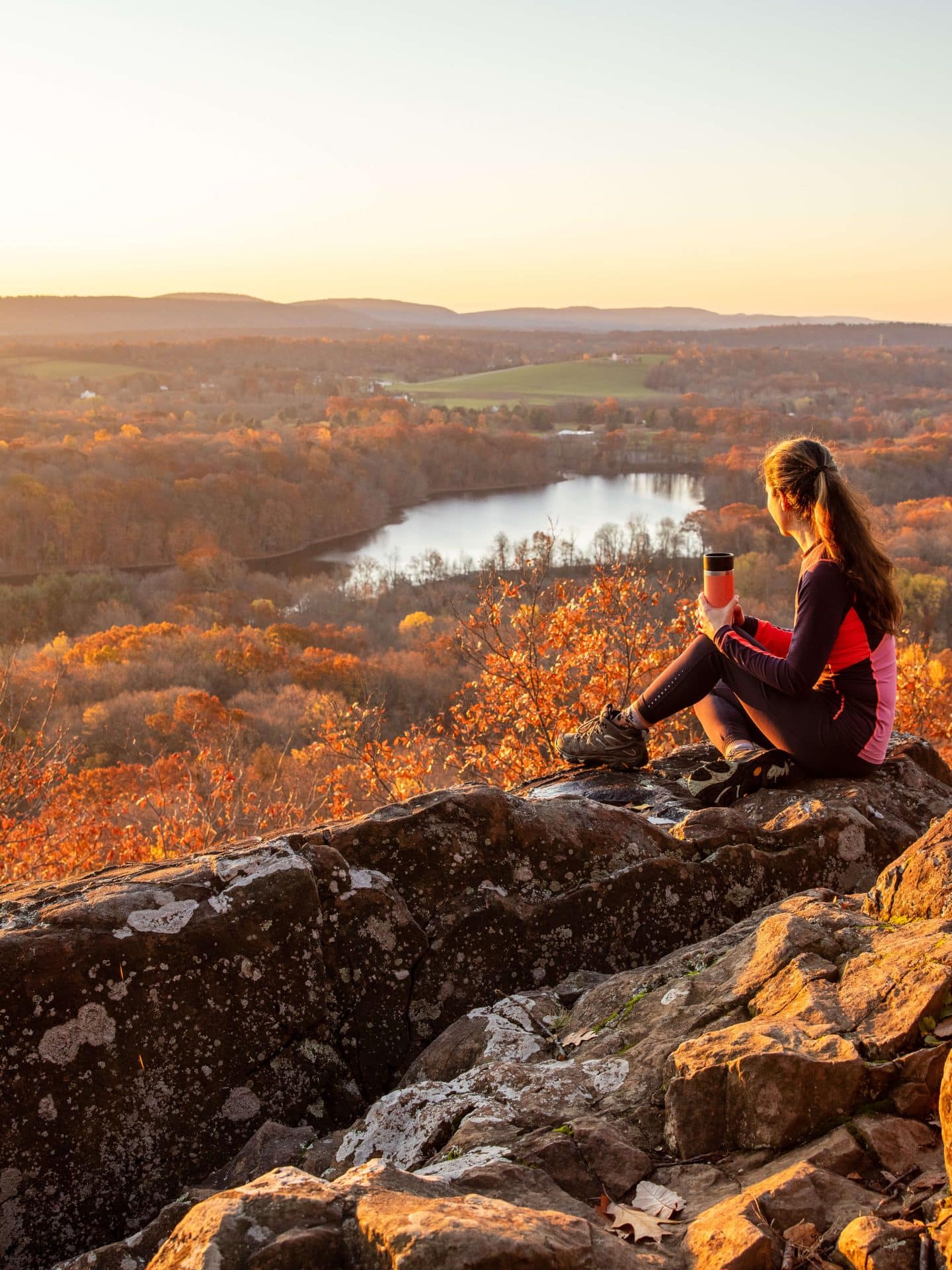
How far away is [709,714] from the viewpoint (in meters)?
4.66

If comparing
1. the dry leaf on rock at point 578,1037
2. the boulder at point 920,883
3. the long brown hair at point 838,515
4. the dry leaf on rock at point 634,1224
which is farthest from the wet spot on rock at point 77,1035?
the long brown hair at point 838,515

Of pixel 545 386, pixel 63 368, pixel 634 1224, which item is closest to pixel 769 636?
pixel 634 1224

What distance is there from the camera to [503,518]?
72500 millimetres

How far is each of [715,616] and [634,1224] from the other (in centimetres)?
278

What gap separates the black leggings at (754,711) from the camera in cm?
416

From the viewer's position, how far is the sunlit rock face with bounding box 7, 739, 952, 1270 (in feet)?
6.94

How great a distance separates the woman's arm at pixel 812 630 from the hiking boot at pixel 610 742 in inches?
33.8

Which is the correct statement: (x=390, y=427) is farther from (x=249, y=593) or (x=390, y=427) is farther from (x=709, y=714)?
(x=709, y=714)

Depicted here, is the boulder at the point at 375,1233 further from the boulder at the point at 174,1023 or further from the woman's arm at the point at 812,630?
the woman's arm at the point at 812,630

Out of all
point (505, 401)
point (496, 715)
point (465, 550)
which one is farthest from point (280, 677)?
point (505, 401)

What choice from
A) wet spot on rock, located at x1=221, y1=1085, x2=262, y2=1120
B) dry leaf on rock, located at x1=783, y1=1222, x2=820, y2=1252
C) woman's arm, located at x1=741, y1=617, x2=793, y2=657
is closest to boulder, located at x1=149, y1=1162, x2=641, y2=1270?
dry leaf on rock, located at x1=783, y1=1222, x2=820, y2=1252

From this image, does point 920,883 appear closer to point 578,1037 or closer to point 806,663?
point 578,1037

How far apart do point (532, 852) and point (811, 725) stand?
4.63ft

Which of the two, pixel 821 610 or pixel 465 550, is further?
pixel 465 550
